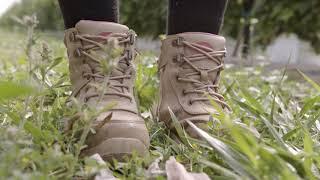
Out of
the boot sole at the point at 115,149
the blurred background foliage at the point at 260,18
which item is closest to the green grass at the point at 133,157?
the boot sole at the point at 115,149

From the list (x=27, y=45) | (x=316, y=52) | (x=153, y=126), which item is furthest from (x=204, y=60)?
(x=316, y=52)

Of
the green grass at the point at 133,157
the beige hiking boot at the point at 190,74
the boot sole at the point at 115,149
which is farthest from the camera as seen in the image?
the beige hiking boot at the point at 190,74

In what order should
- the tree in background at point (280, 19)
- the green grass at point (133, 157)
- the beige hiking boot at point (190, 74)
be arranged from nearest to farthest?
1. the green grass at point (133, 157)
2. the beige hiking boot at point (190, 74)
3. the tree in background at point (280, 19)

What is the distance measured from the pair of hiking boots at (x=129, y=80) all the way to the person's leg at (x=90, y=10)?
0.11 feet

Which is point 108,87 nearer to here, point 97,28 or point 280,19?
point 97,28

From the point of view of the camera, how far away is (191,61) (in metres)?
1.20

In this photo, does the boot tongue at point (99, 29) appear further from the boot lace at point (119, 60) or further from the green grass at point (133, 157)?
the green grass at point (133, 157)

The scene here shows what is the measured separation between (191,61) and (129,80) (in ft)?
0.54

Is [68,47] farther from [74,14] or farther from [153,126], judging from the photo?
[153,126]

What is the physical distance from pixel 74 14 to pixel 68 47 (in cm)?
7

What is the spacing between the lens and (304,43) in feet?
27.6

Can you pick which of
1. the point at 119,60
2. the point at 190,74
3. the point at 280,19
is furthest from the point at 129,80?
the point at 280,19

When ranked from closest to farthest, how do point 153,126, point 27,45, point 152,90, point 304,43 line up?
point 27,45, point 153,126, point 152,90, point 304,43

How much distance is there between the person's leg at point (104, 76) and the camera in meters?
0.97
